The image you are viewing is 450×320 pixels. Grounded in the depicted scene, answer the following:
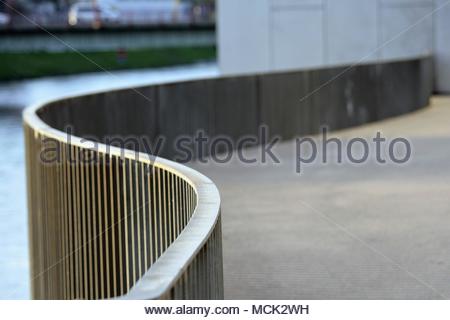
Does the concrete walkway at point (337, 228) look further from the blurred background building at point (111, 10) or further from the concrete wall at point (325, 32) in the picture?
the blurred background building at point (111, 10)

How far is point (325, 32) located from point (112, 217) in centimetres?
2400

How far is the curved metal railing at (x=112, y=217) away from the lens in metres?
6.01

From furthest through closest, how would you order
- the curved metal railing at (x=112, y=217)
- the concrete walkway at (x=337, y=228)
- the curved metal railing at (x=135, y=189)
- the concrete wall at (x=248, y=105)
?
the concrete wall at (x=248, y=105) → the concrete walkway at (x=337, y=228) → the curved metal railing at (x=112, y=217) → the curved metal railing at (x=135, y=189)

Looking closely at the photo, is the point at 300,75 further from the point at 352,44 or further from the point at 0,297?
the point at 352,44

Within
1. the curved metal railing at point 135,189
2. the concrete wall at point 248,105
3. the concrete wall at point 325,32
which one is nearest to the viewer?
the curved metal railing at point 135,189

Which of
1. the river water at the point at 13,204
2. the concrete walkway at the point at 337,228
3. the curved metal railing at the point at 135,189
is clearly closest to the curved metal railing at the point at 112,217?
the curved metal railing at the point at 135,189

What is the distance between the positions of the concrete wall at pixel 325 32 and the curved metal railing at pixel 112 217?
21.8 meters

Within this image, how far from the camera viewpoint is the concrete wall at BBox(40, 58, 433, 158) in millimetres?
13836

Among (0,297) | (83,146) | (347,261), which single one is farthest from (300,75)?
(83,146)

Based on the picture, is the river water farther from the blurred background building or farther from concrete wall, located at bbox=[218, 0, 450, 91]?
the blurred background building

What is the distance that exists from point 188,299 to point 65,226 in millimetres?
3747

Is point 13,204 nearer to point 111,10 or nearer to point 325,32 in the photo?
point 325,32

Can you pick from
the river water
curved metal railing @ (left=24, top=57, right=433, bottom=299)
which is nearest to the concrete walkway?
curved metal railing @ (left=24, top=57, right=433, bottom=299)

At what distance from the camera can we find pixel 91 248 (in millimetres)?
7879
